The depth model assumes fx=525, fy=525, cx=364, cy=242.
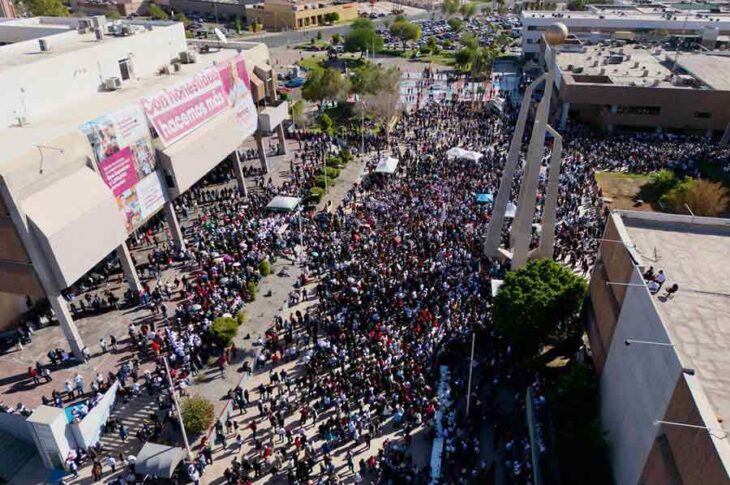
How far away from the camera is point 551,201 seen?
79.4ft

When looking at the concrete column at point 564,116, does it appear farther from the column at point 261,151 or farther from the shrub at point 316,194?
the column at point 261,151

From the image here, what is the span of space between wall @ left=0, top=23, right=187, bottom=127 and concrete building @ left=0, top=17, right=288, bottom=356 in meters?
0.06

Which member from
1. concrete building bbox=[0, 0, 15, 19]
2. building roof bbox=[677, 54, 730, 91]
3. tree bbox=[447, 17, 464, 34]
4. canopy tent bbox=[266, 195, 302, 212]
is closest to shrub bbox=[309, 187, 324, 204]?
canopy tent bbox=[266, 195, 302, 212]

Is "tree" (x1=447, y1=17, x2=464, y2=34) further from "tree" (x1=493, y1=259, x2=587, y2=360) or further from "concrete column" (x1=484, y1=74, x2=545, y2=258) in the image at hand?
"tree" (x1=493, y1=259, x2=587, y2=360)

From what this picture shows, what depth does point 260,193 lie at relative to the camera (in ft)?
128

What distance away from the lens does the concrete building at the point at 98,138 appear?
21.1 metres

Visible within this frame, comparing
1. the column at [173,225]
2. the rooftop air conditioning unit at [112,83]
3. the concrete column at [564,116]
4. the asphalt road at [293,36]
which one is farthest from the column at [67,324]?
the asphalt road at [293,36]

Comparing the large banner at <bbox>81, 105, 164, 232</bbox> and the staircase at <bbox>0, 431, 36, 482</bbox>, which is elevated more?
the large banner at <bbox>81, 105, 164, 232</bbox>

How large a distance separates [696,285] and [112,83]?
30.3 metres

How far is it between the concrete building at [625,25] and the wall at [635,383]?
65164 mm

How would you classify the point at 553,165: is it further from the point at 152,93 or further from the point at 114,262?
the point at 114,262

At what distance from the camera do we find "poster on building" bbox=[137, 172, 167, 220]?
26891 mm

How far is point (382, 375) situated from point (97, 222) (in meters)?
13.9

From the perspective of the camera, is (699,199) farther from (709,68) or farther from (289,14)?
(289,14)
